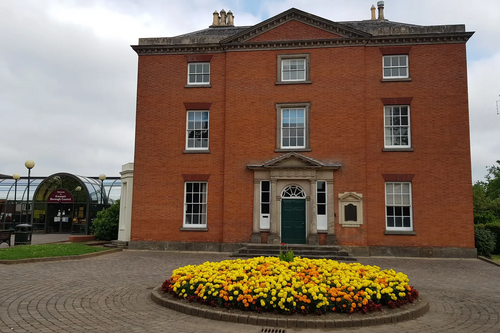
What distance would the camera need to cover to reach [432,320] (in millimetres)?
8008

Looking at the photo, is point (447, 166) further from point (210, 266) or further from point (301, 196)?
point (210, 266)

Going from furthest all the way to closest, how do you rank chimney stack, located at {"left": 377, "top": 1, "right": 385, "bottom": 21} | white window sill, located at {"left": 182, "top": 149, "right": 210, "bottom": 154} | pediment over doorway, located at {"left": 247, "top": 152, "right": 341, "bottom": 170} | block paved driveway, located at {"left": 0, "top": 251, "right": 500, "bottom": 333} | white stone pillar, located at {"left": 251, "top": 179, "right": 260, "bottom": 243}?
chimney stack, located at {"left": 377, "top": 1, "right": 385, "bottom": 21}, white window sill, located at {"left": 182, "top": 149, "right": 210, "bottom": 154}, white stone pillar, located at {"left": 251, "top": 179, "right": 260, "bottom": 243}, pediment over doorway, located at {"left": 247, "top": 152, "right": 341, "bottom": 170}, block paved driveway, located at {"left": 0, "top": 251, "right": 500, "bottom": 333}

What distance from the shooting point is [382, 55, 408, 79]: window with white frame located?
2036 centimetres

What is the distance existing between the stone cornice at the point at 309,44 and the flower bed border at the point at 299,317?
14927 mm

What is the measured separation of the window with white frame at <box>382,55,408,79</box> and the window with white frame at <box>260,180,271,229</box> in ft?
26.2

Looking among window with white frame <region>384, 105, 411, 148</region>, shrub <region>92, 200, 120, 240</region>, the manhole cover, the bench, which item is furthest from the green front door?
the bench

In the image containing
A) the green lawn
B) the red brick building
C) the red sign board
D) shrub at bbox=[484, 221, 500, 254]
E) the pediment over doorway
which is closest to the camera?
the green lawn

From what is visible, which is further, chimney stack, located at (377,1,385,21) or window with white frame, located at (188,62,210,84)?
chimney stack, located at (377,1,385,21)

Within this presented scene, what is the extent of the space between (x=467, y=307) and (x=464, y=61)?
14.5 metres

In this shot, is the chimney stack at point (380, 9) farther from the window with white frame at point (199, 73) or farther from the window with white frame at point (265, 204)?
the window with white frame at point (265, 204)

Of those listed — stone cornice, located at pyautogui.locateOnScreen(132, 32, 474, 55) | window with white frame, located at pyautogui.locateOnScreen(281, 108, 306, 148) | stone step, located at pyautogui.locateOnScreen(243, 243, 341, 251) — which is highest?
stone cornice, located at pyautogui.locateOnScreen(132, 32, 474, 55)

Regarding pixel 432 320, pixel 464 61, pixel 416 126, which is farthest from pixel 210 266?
pixel 464 61

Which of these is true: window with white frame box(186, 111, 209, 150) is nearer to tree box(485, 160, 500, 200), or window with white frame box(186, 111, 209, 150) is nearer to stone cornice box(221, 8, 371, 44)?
stone cornice box(221, 8, 371, 44)

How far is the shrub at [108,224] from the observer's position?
79.6 feet
